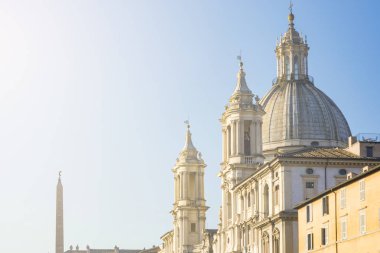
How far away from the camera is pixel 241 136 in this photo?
4700 inches

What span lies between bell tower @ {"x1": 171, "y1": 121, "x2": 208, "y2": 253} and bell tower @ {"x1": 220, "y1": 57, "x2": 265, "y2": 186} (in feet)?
93.5

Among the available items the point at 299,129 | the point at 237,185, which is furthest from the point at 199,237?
the point at 237,185

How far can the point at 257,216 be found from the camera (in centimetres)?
10581

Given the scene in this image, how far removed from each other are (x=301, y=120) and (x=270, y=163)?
33.3m

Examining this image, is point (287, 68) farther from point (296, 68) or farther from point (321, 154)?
point (321, 154)

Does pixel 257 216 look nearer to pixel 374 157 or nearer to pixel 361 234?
pixel 374 157

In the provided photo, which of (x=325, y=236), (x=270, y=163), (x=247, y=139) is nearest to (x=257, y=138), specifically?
(x=247, y=139)

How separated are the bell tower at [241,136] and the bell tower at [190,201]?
28.5 metres

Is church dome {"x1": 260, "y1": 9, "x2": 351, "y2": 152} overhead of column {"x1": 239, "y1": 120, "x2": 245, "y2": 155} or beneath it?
overhead

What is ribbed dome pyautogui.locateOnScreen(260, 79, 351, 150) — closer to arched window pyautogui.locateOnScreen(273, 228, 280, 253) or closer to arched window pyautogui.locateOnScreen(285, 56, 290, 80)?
arched window pyautogui.locateOnScreen(285, 56, 290, 80)

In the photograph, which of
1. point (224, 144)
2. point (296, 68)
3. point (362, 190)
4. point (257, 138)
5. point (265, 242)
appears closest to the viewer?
point (362, 190)

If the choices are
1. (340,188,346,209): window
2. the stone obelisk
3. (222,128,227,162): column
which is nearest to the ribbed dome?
(222,128,227,162): column

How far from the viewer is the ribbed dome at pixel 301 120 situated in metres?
132

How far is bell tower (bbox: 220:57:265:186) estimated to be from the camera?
387 feet
